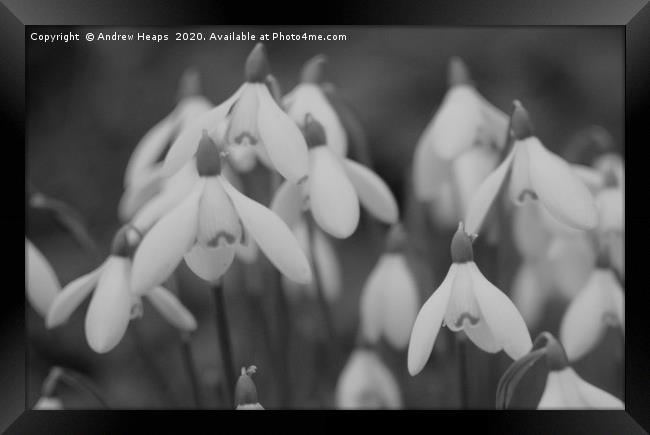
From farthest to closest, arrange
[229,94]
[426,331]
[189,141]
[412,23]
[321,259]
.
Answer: [229,94], [321,259], [412,23], [189,141], [426,331]

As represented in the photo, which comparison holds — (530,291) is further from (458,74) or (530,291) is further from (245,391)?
(245,391)

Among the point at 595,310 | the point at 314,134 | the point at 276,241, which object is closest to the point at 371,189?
the point at 314,134

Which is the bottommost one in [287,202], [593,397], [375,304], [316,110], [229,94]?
[593,397]

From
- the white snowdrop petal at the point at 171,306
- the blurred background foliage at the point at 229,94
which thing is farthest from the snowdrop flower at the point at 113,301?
the blurred background foliage at the point at 229,94

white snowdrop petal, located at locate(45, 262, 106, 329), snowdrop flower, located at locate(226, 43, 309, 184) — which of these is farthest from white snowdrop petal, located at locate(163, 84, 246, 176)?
white snowdrop petal, located at locate(45, 262, 106, 329)

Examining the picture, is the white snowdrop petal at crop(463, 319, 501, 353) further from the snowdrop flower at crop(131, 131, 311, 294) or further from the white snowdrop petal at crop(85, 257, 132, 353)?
Result: the white snowdrop petal at crop(85, 257, 132, 353)

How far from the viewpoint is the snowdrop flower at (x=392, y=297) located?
1229mm

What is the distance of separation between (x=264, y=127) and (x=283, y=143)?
32 millimetres

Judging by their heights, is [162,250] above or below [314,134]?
below

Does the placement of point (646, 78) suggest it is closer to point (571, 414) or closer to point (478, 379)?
point (571, 414)

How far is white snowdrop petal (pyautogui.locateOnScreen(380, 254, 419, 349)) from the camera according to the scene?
4.03ft

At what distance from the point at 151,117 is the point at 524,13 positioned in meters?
1.37

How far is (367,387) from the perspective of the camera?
1299 mm

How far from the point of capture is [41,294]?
4.00ft
